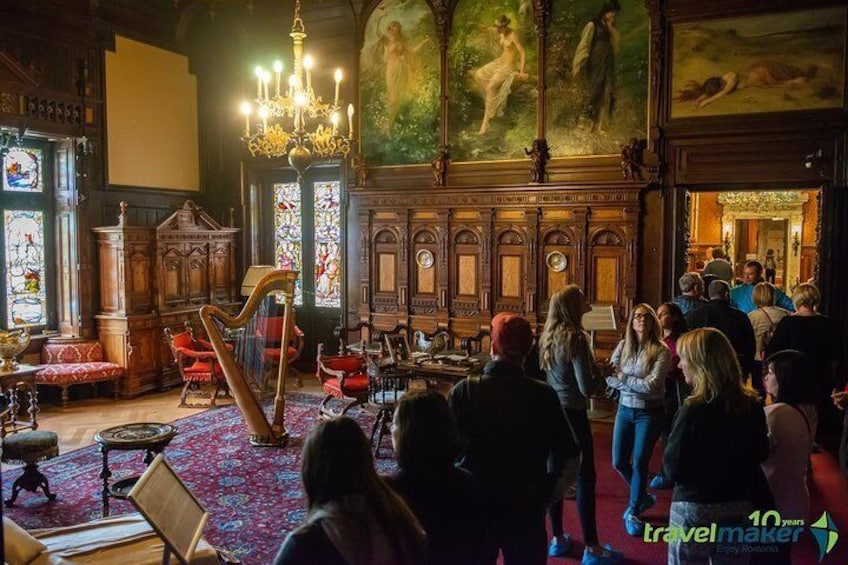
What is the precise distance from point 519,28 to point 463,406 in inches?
274

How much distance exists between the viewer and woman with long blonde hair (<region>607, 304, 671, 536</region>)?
4.57m

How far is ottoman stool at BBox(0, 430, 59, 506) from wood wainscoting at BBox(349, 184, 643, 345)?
5016mm

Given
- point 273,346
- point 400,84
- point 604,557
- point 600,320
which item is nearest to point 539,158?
point 400,84

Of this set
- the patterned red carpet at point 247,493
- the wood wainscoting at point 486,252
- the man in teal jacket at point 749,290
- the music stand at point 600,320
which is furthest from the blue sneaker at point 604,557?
the wood wainscoting at point 486,252

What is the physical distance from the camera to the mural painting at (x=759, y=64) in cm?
736

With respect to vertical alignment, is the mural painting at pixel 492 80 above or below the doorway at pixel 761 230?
above

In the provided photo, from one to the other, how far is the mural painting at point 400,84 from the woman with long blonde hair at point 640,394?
5.36 m

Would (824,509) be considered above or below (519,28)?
below

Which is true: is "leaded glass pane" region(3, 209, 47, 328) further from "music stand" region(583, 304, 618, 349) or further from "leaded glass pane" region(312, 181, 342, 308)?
"music stand" region(583, 304, 618, 349)

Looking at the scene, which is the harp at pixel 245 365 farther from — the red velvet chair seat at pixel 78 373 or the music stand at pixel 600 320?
the music stand at pixel 600 320

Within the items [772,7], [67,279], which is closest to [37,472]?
[67,279]

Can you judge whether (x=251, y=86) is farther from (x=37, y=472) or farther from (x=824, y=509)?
(x=824, y=509)

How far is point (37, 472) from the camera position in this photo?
18.3 ft

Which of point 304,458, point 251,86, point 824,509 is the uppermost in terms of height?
point 251,86
